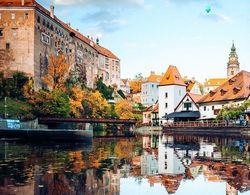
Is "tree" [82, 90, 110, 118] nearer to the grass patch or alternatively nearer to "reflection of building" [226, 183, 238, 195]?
the grass patch

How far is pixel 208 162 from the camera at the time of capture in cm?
1844

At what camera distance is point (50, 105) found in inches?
2403

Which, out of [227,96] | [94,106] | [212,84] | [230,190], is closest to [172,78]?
[94,106]

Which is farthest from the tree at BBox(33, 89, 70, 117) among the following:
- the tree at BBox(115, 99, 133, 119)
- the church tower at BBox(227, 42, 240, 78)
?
the church tower at BBox(227, 42, 240, 78)

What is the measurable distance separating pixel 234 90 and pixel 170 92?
18651 millimetres

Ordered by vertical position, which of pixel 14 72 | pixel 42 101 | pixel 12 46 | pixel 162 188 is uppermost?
pixel 12 46

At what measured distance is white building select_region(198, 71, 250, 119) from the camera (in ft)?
217

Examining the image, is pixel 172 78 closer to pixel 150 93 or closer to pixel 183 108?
pixel 183 108

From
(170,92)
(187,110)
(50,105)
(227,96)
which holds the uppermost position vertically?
(170,92)

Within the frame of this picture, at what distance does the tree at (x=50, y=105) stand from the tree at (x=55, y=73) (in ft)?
24.2

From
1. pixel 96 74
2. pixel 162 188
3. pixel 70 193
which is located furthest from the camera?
pixel 96 74

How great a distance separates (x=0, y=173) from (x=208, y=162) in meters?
8.70

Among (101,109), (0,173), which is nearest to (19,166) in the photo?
(0,173)

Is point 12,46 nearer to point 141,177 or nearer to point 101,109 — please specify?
point 101,109
